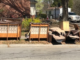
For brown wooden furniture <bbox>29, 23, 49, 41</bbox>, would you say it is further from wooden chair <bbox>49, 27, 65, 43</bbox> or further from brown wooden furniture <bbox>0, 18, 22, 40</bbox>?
brown wooden furniture <bbox>0, 18, 22, 40</bbox>

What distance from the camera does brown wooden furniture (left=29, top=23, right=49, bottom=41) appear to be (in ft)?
30.2

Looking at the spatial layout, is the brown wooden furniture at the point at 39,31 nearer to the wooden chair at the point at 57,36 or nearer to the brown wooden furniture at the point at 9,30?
the wooden chair at the point at 57,36

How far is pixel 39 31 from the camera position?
9.31 metres

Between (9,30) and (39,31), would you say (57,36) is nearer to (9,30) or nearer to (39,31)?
(39,31)

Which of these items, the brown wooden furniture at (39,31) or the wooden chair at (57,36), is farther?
the brown wooden furniture at (39,31)

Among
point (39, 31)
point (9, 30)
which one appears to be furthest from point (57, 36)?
point (9, 30)

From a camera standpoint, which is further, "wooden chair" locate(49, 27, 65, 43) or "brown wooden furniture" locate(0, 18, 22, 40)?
"brown wooden furniture" locate(0, 18, 22, 40)

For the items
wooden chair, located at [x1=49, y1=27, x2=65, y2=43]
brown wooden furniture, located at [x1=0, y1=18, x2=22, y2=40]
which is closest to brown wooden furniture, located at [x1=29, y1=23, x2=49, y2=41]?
wooden chair, located at [x1=49, y1=27, x2=65, y2=43]

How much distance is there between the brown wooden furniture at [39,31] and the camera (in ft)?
30.2

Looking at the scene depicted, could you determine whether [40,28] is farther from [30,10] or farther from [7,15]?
[30,10]

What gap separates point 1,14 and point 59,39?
11201mm

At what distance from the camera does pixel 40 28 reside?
929 cm

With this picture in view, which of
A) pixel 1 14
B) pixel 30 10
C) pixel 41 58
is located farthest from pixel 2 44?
pixel 30 10

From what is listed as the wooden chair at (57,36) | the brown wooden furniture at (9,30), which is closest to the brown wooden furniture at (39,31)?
the wooden chair at (57,36)
